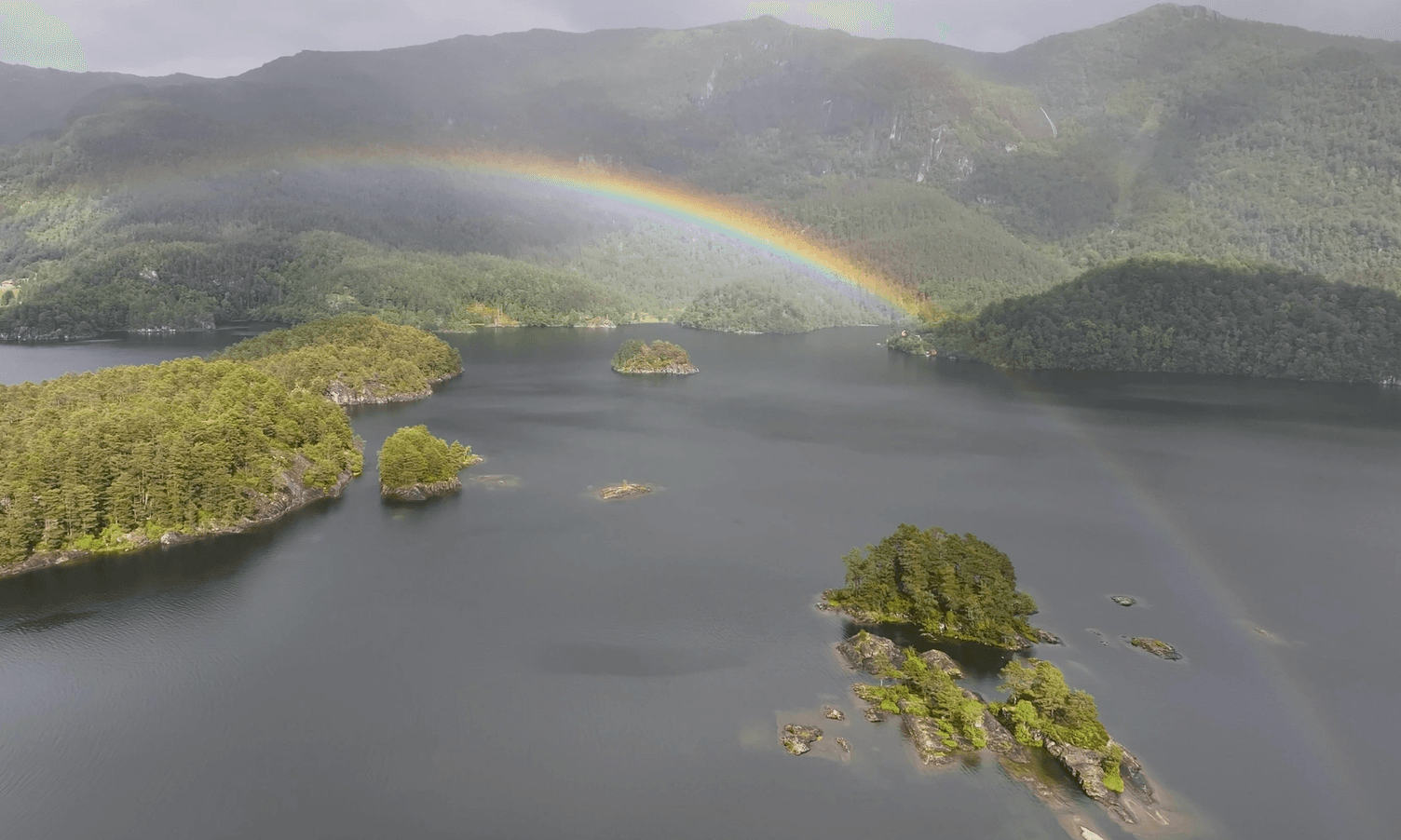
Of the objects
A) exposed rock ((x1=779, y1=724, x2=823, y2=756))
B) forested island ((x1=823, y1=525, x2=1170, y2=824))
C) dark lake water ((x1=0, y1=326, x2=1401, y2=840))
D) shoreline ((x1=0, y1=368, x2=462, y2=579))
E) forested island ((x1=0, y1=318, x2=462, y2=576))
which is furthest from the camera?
forested island ((x1=0, y1=318, x2=462, y2=576))

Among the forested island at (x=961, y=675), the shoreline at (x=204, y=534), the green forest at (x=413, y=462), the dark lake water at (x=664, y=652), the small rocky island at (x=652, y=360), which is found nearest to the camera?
the dark lake water at (x=664, y=652)

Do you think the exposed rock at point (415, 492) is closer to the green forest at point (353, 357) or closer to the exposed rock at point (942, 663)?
the green forest at point (353, 357)

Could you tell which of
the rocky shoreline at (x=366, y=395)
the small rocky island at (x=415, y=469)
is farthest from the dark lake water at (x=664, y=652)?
the rocky shoreline at (x=366, y=395)

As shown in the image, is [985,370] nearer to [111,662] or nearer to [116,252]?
[111,662]

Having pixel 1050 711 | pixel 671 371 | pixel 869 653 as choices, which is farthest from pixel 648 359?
pixel 1050 711

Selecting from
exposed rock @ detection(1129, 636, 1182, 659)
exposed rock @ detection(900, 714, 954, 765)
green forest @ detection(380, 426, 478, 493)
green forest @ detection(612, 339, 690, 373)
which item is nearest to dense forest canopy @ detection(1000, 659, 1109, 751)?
exposed rock @ detection(900, 714, 954, 765)

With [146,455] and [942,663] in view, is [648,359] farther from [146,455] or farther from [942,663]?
[942,663]

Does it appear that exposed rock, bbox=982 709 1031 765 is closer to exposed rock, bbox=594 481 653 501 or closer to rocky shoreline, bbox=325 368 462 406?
exposed rock, bbox=594 481 653 501
